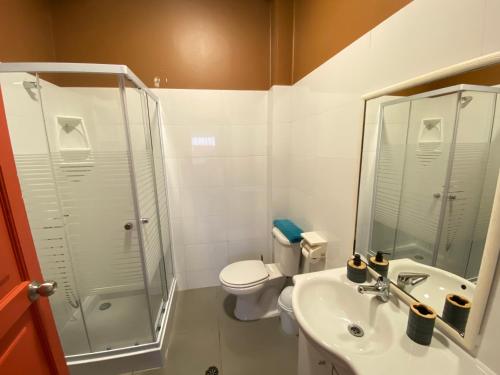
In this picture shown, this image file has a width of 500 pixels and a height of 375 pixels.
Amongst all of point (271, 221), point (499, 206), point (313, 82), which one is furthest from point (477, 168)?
point (271, 221)

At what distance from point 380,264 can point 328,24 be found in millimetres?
1429

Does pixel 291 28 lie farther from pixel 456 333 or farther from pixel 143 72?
pixel 456 333

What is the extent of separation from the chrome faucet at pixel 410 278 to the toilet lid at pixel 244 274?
113 centimetres

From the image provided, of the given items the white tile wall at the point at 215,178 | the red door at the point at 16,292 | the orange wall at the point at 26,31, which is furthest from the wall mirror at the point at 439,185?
the orange wall at the point at 26,31

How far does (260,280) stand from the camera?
1.84m

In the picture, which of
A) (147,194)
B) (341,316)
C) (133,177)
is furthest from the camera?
(147,194)

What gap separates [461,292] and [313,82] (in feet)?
4.61

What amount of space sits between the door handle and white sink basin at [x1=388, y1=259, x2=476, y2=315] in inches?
56.1

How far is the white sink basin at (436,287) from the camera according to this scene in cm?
73

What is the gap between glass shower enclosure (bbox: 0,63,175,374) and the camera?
4.50ft

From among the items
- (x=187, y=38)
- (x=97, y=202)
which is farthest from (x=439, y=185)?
(x=187, y=38)

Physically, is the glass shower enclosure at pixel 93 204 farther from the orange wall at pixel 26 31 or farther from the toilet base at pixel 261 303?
the toilet base at pixel 261 303

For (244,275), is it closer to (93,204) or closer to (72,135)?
(93,204)

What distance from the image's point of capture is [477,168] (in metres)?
0.67
